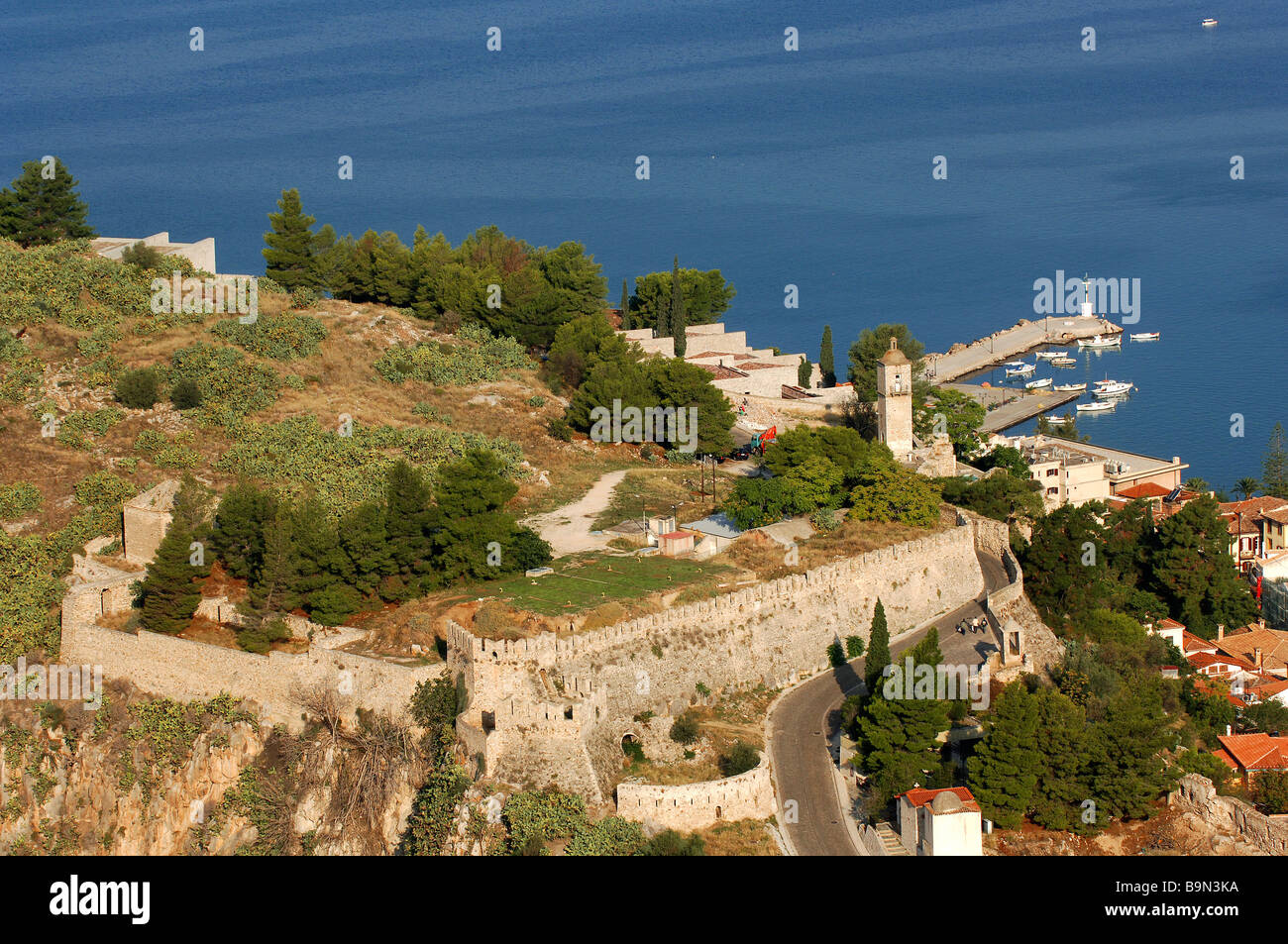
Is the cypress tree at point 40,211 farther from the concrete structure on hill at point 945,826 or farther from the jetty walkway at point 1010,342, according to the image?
the jetty walkway at point 1010,342

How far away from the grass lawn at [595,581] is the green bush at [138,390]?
54.0ft

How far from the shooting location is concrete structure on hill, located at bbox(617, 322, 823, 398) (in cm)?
6631

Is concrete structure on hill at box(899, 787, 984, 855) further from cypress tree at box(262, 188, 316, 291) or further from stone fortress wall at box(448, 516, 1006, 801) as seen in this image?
cypress tree at box(262, 188, 316, 291)

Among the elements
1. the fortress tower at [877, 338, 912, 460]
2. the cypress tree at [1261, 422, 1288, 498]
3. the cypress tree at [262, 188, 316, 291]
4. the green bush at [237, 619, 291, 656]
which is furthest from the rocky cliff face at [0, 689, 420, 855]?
the cypress tree at [1261, 422, 1288, 498]

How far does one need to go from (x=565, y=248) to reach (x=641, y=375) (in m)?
13.1

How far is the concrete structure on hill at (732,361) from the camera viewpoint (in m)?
66.3

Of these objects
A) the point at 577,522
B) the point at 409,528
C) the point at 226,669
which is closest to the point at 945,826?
the point at 409,528

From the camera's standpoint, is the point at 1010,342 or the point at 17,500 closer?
the point at 17,500

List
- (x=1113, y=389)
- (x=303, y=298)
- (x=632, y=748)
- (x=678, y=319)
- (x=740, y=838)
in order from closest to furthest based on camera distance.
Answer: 1. (x=740, y=838)
2. (x=632, y=748)
3. (x=303, y=298)
4. (x=678, y=319)
5. (x=1113, y=389)

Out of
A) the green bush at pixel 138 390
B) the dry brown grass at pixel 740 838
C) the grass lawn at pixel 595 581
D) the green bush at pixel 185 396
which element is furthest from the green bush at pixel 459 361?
the dry brown grass at pixel 740 838

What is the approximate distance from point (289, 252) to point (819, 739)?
123 feet

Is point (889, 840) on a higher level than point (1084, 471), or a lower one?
lower

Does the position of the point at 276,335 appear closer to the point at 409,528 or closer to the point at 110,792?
the point at 409,528

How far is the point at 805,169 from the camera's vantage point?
484 ft
